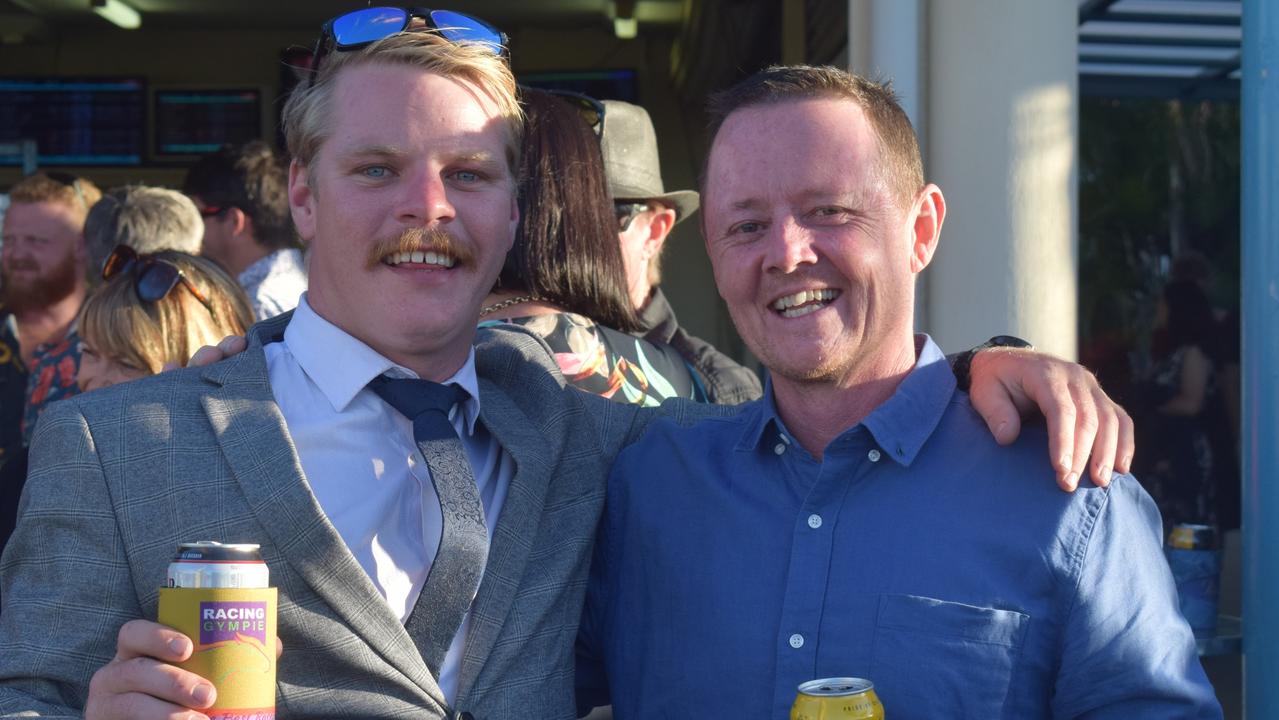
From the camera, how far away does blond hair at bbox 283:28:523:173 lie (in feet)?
7.31

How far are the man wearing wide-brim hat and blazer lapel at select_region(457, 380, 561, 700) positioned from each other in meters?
1.14

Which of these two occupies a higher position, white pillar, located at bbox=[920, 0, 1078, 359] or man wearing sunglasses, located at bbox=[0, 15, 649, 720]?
white pillar, located at bbox=[920, 0, 1078, 359]

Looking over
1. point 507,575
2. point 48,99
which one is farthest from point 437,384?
point 48,99

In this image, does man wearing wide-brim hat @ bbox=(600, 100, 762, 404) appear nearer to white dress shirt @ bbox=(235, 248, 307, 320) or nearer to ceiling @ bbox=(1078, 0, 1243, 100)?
white dress shirt @ bbox=(235, 248, 307, 320)

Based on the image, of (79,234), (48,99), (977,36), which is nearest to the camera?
(977,36)

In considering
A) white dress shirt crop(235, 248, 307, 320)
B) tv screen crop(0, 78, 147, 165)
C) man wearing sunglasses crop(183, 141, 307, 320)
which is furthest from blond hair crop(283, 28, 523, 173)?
tv screen crop(0, 78, 147, 165)

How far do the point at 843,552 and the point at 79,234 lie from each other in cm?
412

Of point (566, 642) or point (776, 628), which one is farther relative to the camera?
point (566, 642)

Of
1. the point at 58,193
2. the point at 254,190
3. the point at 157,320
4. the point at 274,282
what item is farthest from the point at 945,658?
the point at 58,193

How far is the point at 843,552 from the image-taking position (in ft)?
6.69

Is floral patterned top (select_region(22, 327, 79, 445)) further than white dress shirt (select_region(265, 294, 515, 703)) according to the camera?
Yes

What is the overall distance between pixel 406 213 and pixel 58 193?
368cm

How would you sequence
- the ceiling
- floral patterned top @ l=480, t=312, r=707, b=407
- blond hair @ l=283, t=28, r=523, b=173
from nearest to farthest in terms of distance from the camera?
blond hair @ l=283, t=28, r=523, b=173 < floral patterned top @ l=480, t=312, r=707, b=407 < the ceiling

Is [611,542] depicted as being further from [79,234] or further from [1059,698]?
[79,234]
